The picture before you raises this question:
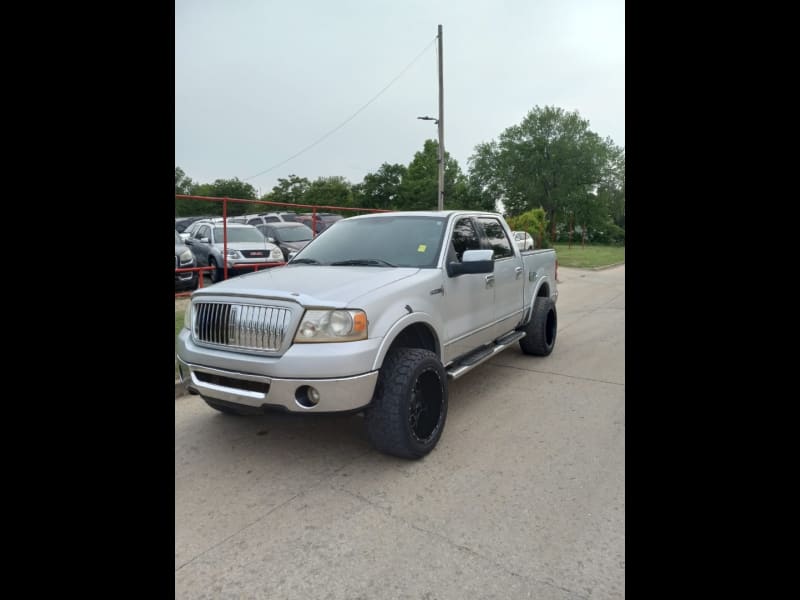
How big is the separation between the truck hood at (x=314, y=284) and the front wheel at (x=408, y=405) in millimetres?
536

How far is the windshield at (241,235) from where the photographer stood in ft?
39.2

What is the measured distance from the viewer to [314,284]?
11.9 ft

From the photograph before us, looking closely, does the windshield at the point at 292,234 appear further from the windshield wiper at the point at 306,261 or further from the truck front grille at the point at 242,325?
the truck front grille at the point at 242,325

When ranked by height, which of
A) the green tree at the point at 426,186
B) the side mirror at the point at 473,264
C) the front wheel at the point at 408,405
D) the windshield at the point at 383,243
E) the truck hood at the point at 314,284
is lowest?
the front wheel at the point at 408,405

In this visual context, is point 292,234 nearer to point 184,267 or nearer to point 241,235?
point 241,235

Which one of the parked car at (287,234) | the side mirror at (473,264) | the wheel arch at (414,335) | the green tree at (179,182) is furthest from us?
the parked car at (287,234)

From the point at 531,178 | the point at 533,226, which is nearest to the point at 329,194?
the point at 531,178

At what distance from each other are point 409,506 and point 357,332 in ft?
3.52

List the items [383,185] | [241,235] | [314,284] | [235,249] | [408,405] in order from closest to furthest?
[408,405] → [314,284] → [235,249] → [241,235] → [383,185]

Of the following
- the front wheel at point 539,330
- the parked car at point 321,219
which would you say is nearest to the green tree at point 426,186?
the parked car at point 321,219

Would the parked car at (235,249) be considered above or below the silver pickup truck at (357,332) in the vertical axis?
above

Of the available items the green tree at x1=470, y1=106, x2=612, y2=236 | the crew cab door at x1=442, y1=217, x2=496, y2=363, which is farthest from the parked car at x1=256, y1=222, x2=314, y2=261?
the green tree at x1=470, y1=106, x2=612, y2=236
